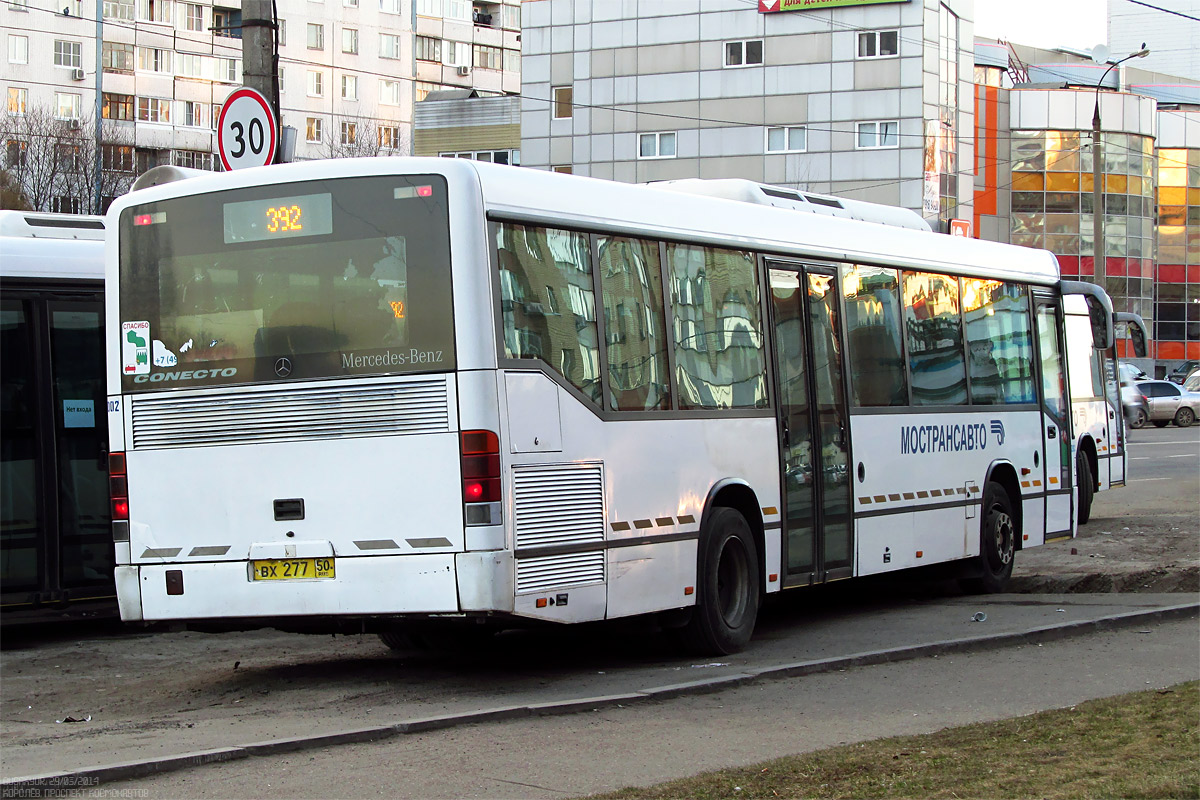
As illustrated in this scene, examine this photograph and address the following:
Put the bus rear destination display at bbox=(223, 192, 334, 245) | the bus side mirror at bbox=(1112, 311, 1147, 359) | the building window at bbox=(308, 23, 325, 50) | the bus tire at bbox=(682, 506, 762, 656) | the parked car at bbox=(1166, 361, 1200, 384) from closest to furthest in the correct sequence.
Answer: the bus rear destination display at bbox=(223, 192, 334, 245) → the bus tire at bbox=(682, 506, 762, 656) → the bus side mirror at bbox=(1112, 311, 1147, 359) → the parked car at bbox=(1166, 361, 1200, 384) → the building window at bbox=(308, 23, 325, 50)

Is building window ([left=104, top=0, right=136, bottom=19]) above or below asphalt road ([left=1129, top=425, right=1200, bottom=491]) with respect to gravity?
above

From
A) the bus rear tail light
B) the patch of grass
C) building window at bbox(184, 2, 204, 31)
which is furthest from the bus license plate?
building window at bbox(184, 2, 204, 31)

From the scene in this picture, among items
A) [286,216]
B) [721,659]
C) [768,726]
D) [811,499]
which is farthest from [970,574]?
[286,216]

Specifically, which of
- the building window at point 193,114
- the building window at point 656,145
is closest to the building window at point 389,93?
the building window at point 193,114

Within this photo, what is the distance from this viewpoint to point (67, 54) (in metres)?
84.7

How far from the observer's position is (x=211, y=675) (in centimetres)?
1036

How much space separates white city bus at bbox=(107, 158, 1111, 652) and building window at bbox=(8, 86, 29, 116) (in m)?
78.9

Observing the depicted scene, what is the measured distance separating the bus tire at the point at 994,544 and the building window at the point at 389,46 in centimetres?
8882

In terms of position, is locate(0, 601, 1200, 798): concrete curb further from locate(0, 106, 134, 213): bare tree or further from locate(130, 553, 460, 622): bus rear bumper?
locate(0, 106, 134, 213): bare tree

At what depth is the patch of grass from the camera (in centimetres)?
610

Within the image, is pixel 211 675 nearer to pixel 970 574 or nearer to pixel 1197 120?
pixel 970 574

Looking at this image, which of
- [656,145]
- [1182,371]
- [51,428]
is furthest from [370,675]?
[1182,371]

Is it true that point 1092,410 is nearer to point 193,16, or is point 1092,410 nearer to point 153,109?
point 153,109

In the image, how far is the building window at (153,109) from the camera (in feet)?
286
